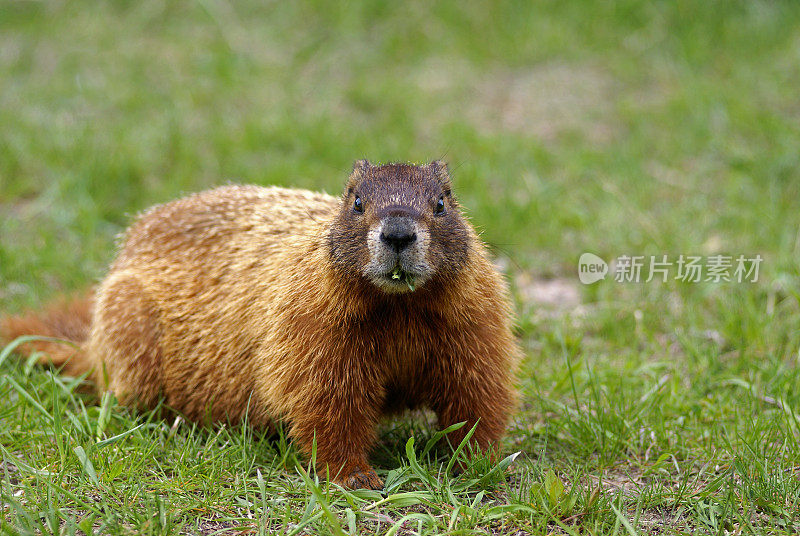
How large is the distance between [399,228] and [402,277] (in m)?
0.22

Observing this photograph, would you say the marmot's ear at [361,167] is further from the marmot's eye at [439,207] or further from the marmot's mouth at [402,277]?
the marmot's mouth at [402,277]

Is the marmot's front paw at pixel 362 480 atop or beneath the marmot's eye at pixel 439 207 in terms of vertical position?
beneath

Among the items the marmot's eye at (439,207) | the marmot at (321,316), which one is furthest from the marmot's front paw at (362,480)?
the marmot's eye at (439,207)

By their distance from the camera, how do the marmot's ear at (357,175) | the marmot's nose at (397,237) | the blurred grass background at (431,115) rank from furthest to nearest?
the blurred grass background at (431,115), the marmot's ear at (357,175), the marmot's nose at (397,237)

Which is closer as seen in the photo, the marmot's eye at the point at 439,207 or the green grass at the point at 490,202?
the green grass at the point at 490,202

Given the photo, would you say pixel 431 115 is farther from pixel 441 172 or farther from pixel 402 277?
pixel 402 277

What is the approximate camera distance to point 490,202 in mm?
7352

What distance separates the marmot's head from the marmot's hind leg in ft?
4.78

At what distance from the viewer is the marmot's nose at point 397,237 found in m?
3.55

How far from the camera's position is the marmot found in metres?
3.93

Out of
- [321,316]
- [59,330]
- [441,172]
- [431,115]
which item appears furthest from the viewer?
[431,115]

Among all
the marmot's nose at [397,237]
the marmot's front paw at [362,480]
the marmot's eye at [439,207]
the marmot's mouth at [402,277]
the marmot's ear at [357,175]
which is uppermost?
the marmot's ear at [357,175]

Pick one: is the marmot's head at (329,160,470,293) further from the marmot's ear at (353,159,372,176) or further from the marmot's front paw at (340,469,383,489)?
the marmot's front paw at (340,469,383,489)

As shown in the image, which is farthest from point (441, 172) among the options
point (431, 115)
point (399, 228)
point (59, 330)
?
point (431, 115)
